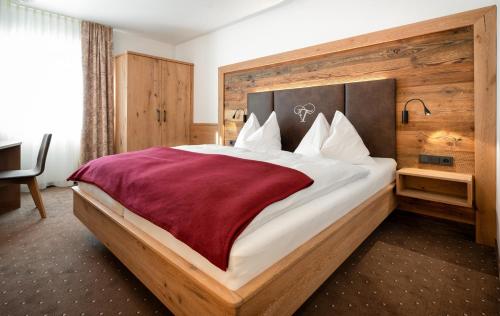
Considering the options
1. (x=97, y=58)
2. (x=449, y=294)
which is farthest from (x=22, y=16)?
(x=449, y=294)

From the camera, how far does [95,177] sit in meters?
1.94

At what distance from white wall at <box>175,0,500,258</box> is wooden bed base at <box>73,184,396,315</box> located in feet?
4.38

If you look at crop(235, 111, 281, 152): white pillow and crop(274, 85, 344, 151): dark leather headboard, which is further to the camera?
crop(235, 111, 281, 152): white pillow

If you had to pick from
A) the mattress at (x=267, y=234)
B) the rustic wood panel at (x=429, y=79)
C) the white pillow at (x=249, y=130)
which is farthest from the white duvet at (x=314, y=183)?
the white pillow at (x=249, y=130)

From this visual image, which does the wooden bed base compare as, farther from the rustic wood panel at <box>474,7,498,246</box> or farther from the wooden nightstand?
the rustic wood panel at <box>474,7,498,246</box>

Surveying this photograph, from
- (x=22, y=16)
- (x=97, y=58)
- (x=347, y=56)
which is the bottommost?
(x=347, y=56)

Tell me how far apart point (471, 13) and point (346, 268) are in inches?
88.9

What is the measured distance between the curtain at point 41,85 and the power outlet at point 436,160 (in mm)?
4529

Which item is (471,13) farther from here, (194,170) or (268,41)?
(194,170)

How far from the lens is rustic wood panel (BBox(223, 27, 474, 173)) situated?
2.24 m

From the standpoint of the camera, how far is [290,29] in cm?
338

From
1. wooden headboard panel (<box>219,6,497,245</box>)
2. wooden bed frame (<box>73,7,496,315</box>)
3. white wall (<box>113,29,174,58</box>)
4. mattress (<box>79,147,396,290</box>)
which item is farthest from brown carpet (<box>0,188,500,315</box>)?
white wall (<box>113,29,174,58</box>)

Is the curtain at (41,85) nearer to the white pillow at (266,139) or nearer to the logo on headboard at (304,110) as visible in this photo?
the white pillow at (266,139)

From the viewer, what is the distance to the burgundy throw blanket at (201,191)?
105 cm
